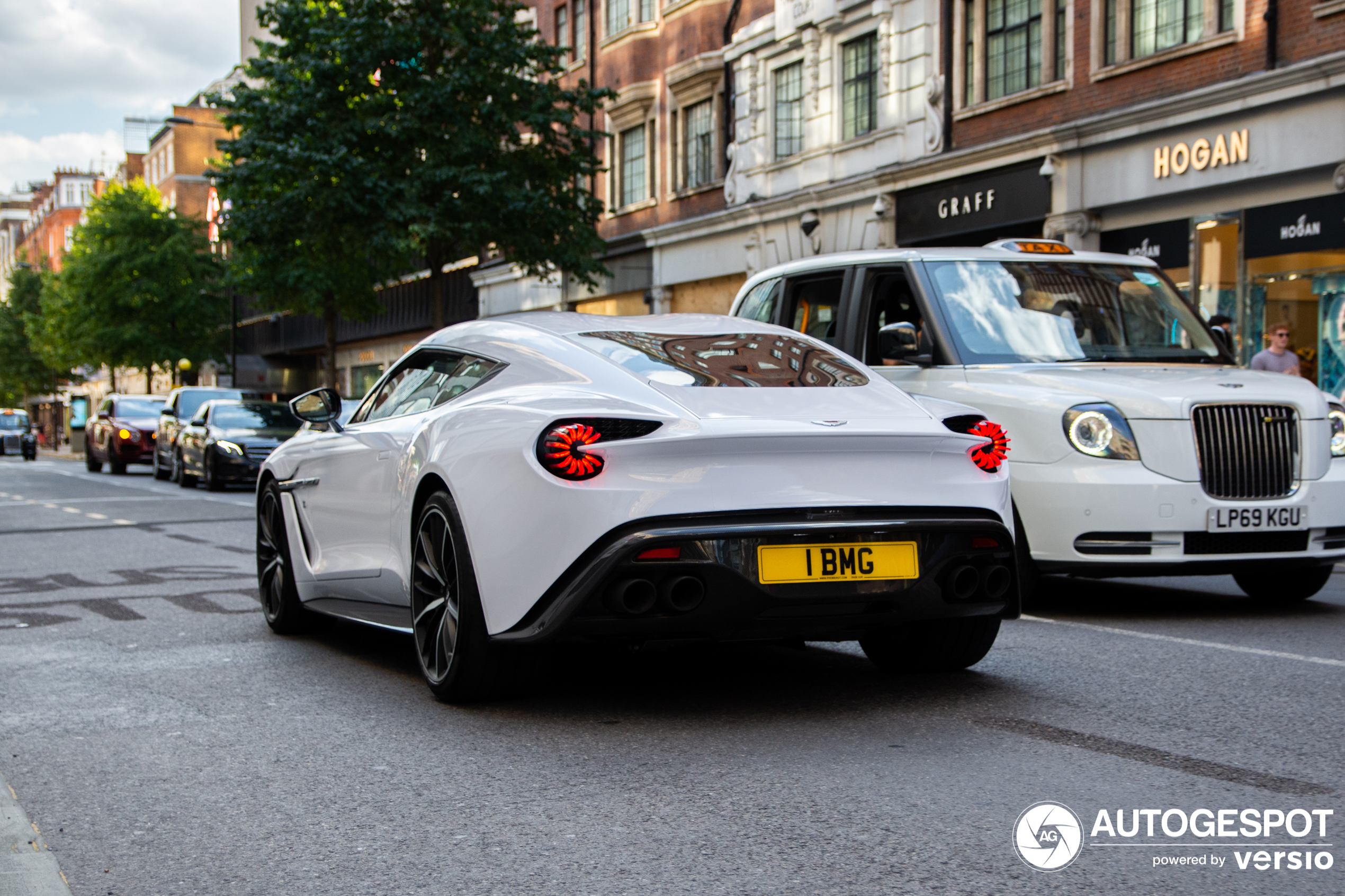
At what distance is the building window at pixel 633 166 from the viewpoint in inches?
1312

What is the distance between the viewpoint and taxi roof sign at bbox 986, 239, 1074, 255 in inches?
351

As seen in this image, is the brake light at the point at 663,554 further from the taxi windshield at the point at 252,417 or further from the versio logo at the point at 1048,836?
the taxi windshield at the point at 252,417

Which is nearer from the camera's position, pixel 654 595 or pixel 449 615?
pixel 654 595

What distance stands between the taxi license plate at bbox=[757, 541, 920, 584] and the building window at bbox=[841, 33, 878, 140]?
68.8ft

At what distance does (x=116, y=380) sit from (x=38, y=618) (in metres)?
87.9

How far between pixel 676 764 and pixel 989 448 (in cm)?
161

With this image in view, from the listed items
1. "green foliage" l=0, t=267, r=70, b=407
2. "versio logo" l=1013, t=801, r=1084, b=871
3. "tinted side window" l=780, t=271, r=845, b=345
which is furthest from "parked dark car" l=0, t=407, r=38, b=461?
"versio logo" l=1013, t=801, r=1084, b=871

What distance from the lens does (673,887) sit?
10.6 ft

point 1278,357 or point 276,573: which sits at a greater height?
point 1278,357

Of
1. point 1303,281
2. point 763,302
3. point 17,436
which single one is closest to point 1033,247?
point 763,302

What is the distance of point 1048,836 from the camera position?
3537mm

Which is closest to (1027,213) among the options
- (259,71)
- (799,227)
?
(799,227)

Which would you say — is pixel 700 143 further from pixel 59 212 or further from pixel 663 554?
pixel 59 212

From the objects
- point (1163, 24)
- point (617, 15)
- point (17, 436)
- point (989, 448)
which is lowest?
point (17, 436)
